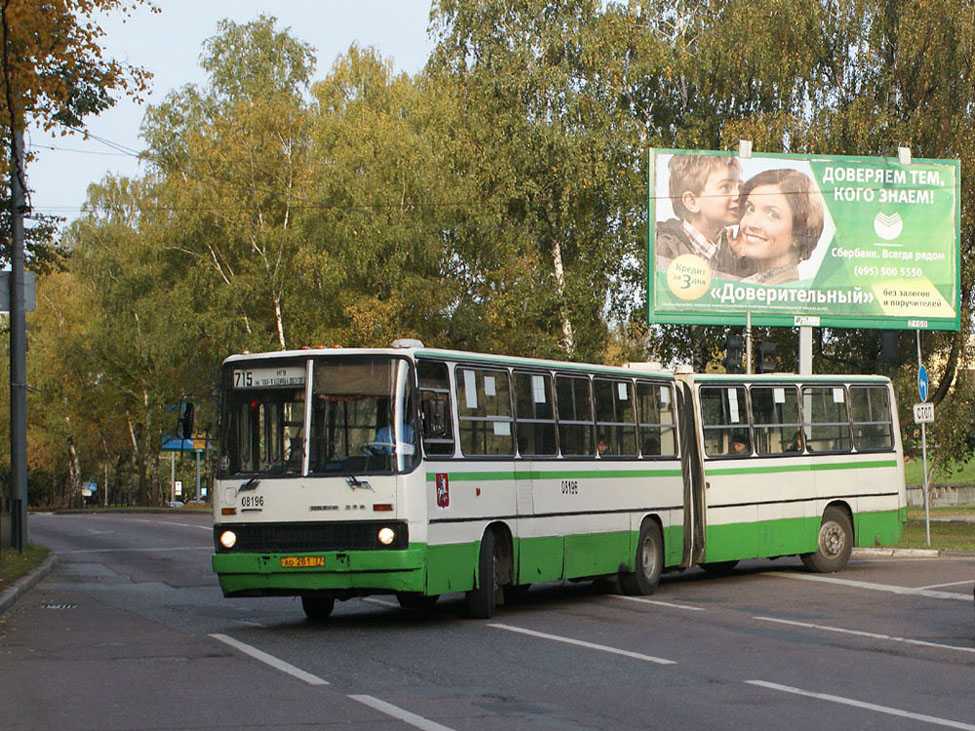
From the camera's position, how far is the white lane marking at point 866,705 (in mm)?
9820

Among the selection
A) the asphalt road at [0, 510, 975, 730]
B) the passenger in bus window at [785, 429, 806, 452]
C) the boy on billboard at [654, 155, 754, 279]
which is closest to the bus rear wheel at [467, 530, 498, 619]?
the asphalt road at [0, 510, 975, 730]

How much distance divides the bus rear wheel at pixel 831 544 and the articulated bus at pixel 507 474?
0.03 m

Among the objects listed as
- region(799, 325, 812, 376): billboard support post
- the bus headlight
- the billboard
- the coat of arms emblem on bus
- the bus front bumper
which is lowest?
the bus front bumper

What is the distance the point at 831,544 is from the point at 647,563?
431 centimetres

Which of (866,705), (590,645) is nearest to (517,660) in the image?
(590,645)

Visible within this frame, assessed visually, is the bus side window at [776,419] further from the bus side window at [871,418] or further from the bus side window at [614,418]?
the bus side window at [614,418]

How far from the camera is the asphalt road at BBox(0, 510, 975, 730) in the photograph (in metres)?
10.3

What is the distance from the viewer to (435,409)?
16.4 meters

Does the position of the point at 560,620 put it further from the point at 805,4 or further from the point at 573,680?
the point at 805,4

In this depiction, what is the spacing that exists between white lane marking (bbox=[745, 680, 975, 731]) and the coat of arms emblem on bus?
5.07 metres

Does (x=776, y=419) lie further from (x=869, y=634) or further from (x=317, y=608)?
(x=317, y=608)

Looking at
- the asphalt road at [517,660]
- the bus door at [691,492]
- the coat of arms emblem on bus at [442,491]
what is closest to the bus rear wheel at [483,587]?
the asphalt road at [517,660]

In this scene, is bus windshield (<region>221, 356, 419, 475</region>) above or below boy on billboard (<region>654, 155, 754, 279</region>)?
below

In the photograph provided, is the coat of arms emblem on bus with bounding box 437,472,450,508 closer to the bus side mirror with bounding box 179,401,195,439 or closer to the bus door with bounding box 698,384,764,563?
the bus side mirror with bounding box 179,401,195,439
